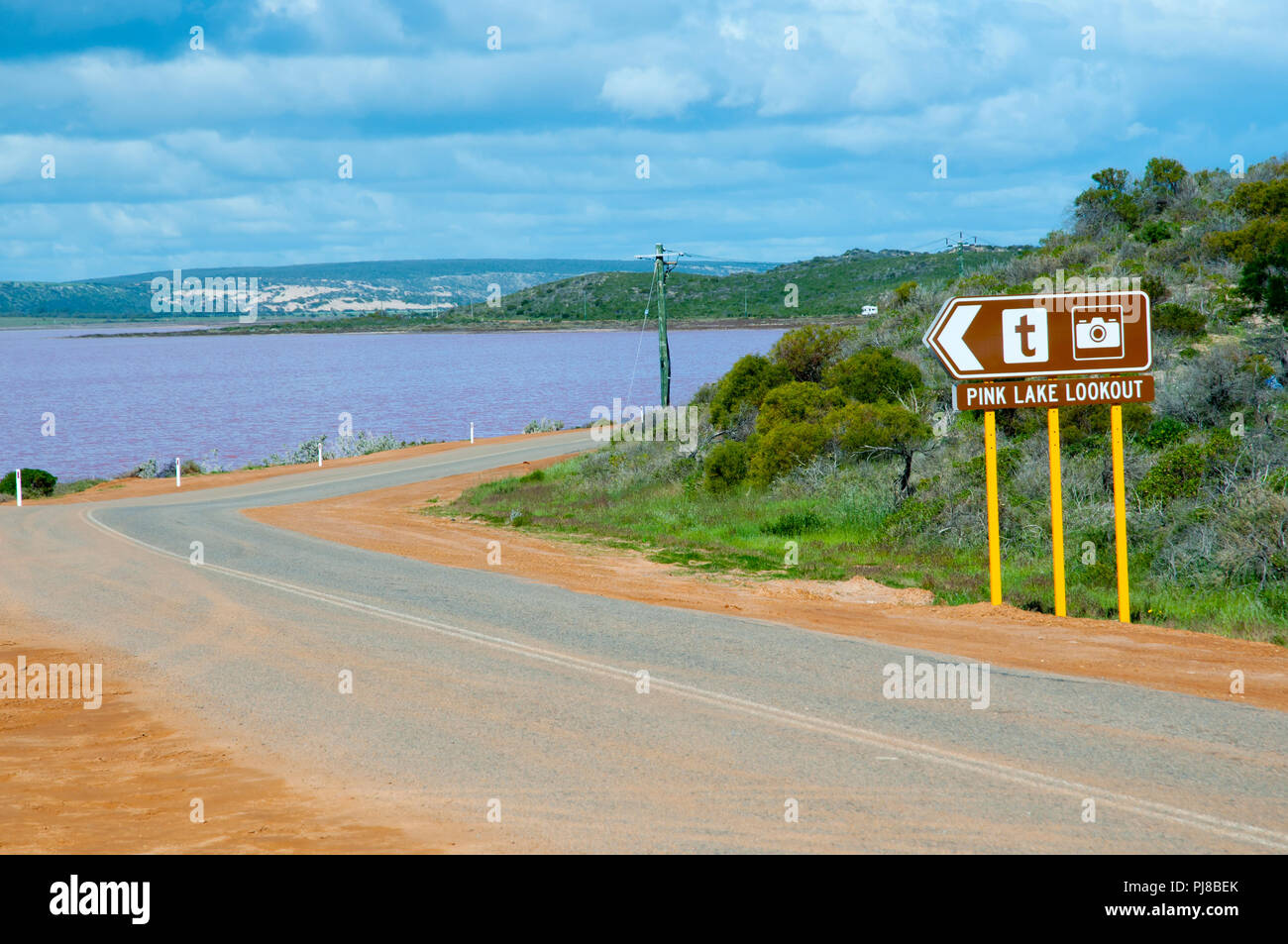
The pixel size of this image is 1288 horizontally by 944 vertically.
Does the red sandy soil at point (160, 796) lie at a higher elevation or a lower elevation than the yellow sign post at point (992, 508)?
lower

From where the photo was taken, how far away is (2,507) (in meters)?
31.7

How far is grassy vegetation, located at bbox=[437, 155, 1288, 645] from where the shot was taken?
13.7 metres

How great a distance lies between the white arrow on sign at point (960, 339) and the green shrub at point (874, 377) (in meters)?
12.5

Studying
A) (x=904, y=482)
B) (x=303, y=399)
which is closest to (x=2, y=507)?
(x=904, y=482)

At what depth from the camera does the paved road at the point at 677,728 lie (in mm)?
6527

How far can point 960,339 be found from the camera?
12523 millimetres

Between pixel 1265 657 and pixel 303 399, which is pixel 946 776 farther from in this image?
pixel 303 399

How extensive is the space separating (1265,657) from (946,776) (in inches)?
186

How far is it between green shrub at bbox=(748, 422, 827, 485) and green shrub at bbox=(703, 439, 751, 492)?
56 centimetres

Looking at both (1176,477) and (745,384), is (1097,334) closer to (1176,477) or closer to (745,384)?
(1176,477)

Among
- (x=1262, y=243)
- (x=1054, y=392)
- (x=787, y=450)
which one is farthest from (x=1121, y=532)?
(x=1262, y=243)

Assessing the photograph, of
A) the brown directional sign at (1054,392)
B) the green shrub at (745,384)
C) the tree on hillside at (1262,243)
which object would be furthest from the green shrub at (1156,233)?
the brown directional sign at (1054,392)

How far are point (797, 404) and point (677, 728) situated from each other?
645 inches

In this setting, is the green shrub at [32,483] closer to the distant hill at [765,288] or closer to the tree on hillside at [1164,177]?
the tree on hillside at [1164,177]
